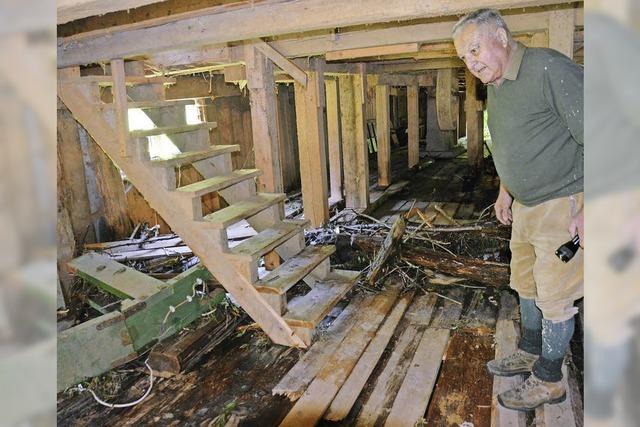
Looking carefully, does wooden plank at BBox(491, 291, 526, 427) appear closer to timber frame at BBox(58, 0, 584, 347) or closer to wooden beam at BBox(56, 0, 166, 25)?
timber frame at BBox(58, 0, 584, 347)

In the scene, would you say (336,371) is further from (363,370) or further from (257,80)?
(257,80)

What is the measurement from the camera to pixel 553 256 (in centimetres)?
211

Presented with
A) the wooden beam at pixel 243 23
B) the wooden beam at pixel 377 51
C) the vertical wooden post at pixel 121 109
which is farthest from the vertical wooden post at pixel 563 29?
the vertical wooden post at pixel 121 109

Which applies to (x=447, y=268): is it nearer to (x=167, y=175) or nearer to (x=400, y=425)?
(x=400, y=425)

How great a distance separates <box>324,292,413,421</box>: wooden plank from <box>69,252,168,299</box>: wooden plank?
1.49 metres

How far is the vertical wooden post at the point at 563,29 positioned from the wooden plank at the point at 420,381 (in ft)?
6.29

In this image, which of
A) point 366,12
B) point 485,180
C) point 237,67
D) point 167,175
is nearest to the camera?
point 366,12

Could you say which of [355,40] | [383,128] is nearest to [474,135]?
[383,128]

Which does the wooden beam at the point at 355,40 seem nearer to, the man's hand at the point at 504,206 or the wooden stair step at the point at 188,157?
the wooden stair step at the point at 188,157

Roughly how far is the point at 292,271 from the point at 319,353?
2.05 ft

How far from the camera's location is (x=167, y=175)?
3178 mm

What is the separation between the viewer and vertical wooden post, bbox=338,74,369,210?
5926mm
